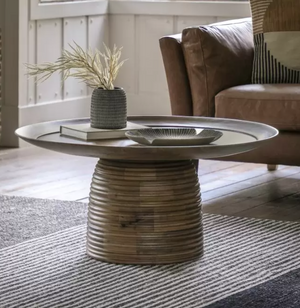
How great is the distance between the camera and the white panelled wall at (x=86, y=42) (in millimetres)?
4777

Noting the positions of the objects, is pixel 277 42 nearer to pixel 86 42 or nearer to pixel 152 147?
pixel 152 147

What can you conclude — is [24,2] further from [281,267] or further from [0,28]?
[281,267]

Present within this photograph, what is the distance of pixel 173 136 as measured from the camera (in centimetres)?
259

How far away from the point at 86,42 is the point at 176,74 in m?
1.78

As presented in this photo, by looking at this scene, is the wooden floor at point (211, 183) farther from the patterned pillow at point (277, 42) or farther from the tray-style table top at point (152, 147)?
the tray-style table top at point (152, 147)

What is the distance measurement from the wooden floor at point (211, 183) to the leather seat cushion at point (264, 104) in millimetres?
348

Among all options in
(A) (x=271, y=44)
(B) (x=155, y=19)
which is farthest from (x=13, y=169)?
(B) (x=155, y=19)

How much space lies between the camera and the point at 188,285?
7.82ft

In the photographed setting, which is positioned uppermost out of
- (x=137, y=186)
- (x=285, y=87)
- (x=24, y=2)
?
(x=24, y=2)

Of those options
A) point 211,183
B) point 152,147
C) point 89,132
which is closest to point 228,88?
point 211,183

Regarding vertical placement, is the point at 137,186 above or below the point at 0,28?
below

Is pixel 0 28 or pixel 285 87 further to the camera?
pixel 0 28

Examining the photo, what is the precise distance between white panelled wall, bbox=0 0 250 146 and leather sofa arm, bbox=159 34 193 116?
1.36 metres

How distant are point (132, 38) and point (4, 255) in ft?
10.1
